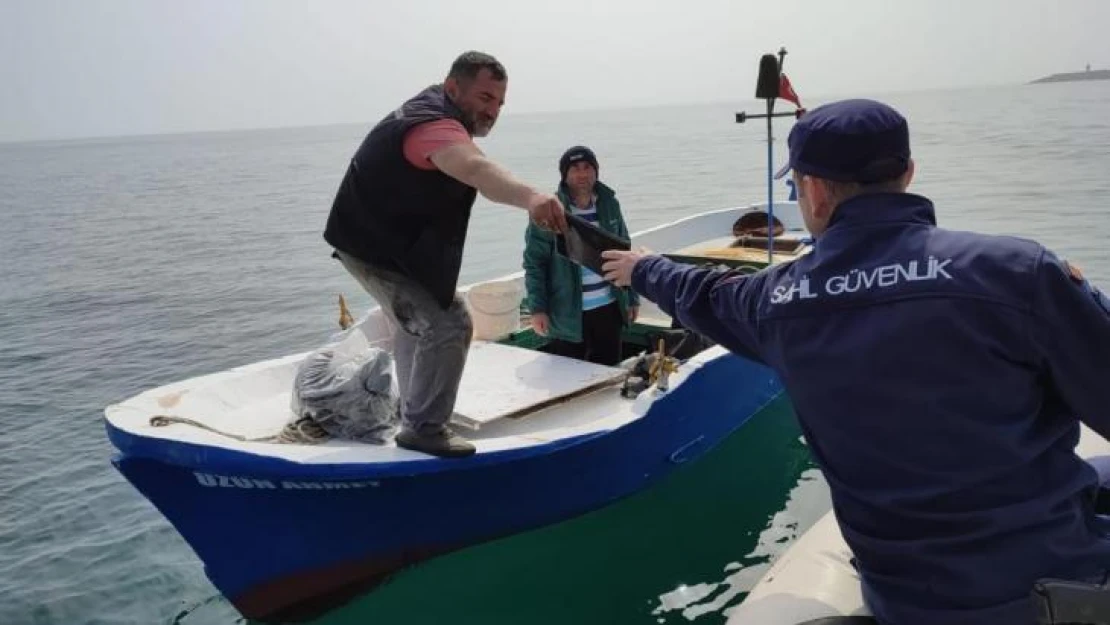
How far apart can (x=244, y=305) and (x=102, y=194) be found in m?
27.4

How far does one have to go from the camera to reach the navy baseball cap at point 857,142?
5.66 ft

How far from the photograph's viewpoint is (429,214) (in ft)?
11.5

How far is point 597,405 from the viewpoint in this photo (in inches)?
191

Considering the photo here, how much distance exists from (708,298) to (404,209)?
5.69ft

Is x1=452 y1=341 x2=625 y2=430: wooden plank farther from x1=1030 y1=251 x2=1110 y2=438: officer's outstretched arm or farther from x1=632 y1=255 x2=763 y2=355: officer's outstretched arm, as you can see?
x1=1030 y1=251 x2=1110 y2=438: officer's outstretched arm

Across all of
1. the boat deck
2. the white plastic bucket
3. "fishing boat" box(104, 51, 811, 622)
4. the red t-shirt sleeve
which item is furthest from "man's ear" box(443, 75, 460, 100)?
the boat deck

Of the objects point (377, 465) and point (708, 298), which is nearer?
point (708, 298)

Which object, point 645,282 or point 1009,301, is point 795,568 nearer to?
point 645,282

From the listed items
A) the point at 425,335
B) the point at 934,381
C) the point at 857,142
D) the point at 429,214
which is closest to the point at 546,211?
the point at 429,214

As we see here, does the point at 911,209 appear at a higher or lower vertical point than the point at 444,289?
higher

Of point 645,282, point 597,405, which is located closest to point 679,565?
point 597,405

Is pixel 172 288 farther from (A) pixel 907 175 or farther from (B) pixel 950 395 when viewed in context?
(B) pixel 950 395

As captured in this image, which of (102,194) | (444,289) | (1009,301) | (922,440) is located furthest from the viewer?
(102,194)

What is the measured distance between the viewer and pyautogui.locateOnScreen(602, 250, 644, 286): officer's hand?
2377mm
